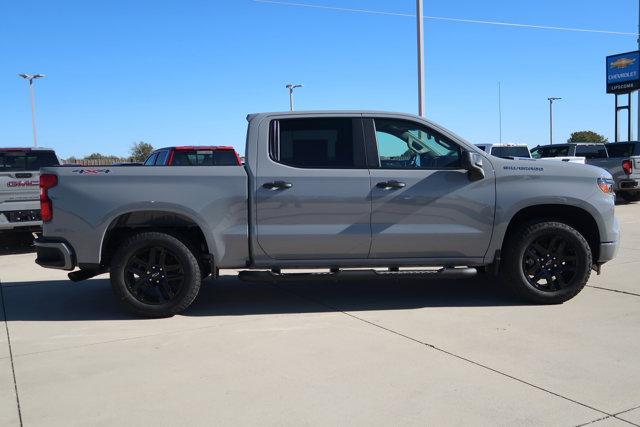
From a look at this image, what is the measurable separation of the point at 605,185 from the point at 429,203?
1.89 metres

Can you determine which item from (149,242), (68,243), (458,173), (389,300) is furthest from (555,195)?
(68,243)

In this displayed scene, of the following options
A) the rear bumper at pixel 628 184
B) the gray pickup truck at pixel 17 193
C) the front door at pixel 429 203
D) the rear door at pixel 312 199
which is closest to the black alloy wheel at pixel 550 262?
the front door at pixel 429 203

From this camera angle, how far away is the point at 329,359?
460 centimetres

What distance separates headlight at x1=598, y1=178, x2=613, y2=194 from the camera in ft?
19.7

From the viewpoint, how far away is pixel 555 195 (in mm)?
5883

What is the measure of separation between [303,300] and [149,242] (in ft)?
6.09

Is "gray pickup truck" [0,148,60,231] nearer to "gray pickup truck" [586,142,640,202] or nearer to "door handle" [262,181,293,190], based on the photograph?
"door handle" [262,181,293,190]

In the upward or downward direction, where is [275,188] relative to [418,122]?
downward

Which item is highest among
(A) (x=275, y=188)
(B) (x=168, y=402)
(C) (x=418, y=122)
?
(C) (x=418, y=122)

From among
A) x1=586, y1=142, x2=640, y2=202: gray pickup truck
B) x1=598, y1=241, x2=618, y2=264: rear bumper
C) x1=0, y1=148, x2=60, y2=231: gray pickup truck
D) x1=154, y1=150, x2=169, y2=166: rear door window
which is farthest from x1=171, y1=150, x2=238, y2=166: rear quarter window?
x1=586, y1=142, x2=640, y2=202: gray pickup truck

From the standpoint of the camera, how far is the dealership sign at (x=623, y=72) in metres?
35.6

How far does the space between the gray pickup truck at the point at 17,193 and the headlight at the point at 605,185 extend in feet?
27.6

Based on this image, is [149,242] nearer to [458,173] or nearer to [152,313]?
[152,313]

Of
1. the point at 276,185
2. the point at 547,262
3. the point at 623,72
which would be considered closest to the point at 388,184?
the point at 276,185
